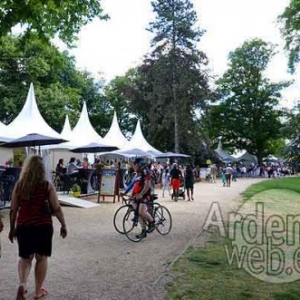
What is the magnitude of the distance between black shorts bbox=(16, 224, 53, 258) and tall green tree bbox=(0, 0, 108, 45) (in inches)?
262

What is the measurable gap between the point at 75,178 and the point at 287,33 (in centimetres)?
1662

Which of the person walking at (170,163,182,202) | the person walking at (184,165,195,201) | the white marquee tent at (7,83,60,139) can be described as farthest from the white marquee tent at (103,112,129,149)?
the person walking at (170,163,182,202)

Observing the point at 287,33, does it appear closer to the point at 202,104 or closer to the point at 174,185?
the point at 174,185

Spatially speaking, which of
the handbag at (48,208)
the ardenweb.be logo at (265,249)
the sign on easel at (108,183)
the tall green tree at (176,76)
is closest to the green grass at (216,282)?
the ardenweb.be logo at (265,249)

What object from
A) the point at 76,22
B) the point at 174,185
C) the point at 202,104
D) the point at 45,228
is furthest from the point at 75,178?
the point at 202,104

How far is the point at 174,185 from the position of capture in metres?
21.8

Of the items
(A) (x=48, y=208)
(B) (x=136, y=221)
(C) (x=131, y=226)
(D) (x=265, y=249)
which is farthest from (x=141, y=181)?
(A) (x=48, y=208)

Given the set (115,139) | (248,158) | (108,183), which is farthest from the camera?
(248,158)

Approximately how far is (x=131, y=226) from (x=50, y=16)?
6200 mm

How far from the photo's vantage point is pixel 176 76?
4856cm

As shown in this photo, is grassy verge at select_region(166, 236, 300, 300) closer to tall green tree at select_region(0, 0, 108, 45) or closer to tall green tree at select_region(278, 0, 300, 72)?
tall green tree at select_region(0, 0, 108, 45)

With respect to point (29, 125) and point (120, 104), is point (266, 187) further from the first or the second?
point (120, 104)

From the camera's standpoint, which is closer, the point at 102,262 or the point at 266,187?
the point at 102,262

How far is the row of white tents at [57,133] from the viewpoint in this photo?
20.9 m
